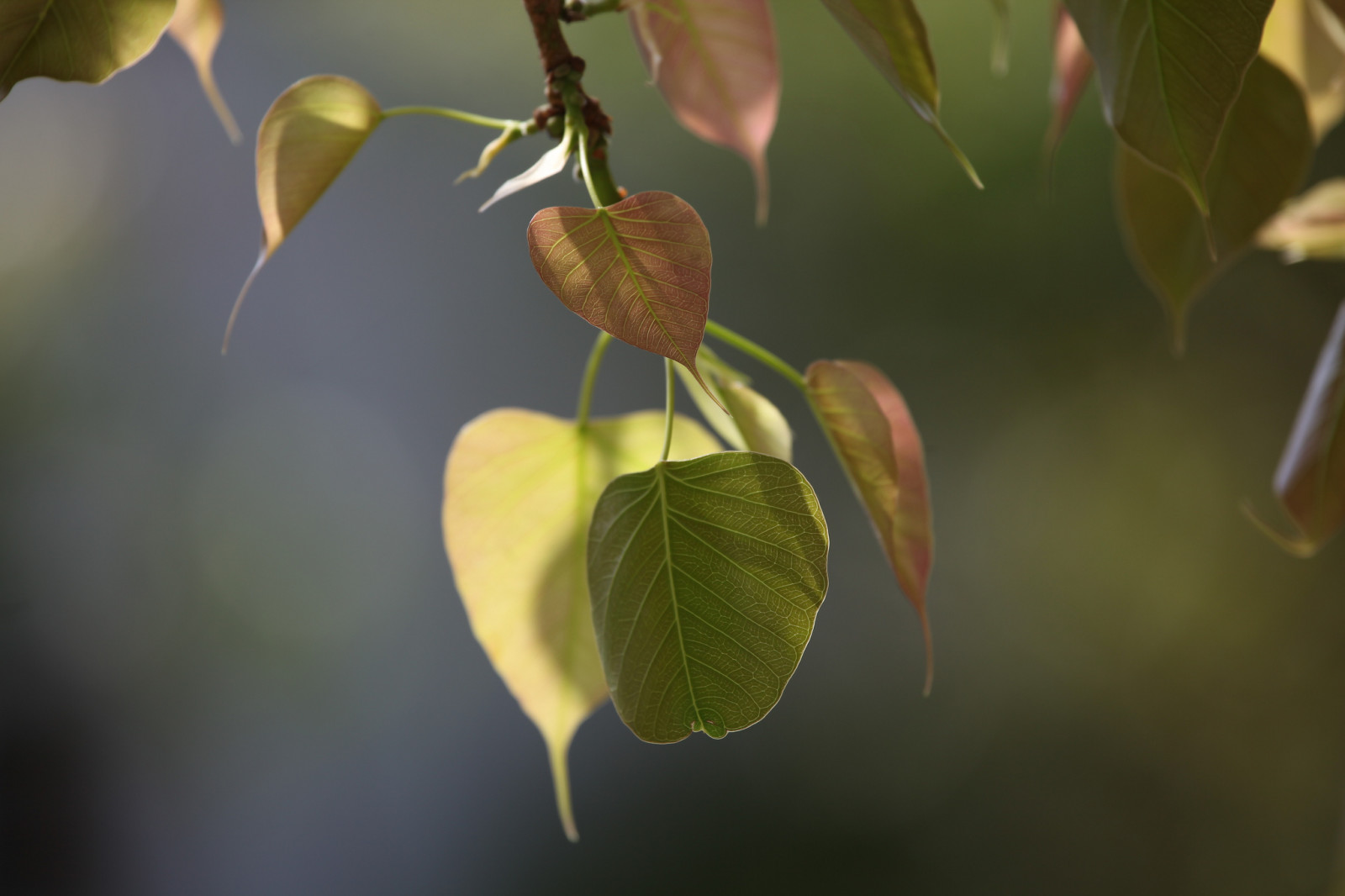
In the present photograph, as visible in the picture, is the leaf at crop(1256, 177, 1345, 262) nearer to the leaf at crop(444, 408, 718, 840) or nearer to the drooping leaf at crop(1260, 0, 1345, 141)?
the drooping leaf at crop(1260, 0, 1345, 141)

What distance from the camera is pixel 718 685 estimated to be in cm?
17

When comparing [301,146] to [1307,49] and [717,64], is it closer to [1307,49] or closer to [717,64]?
[717,64]

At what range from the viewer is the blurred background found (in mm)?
1710

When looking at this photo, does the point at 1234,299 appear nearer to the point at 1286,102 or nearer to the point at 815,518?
the point at 1286,102

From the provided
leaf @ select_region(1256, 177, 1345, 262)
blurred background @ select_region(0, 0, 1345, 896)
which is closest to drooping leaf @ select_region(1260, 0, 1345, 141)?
leaf @ select_region(1256, 177, 1345, 262)

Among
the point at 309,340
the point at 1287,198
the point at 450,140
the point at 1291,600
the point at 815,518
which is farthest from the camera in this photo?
the point at 450,140

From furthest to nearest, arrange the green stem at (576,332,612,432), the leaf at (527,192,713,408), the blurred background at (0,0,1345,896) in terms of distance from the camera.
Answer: the blurred background at (0,0,1345,896)
the green stem at (576,332,612,432)
the leaf at (527,192,713,408)

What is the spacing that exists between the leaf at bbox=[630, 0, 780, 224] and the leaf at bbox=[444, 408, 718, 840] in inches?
3.9

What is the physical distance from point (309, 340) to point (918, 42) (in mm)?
1867

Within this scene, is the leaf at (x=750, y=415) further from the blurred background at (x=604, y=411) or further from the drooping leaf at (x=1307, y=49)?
the blurred background at (x=604, y=411)

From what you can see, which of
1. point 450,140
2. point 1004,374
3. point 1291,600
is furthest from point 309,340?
point 1291,600

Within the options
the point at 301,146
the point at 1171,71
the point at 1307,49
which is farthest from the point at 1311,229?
the point at 301,146

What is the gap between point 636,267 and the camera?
0.52ft

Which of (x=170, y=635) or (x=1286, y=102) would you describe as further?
(x=170, y=635)
